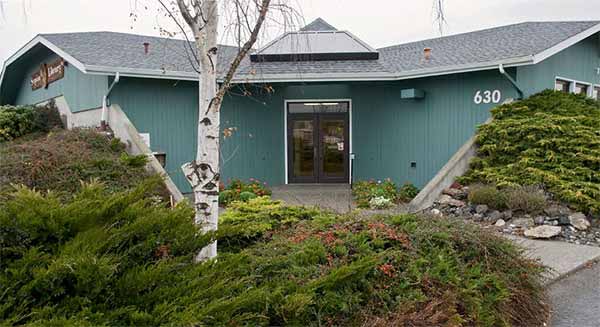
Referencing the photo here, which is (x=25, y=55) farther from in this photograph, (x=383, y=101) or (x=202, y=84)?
(x=202, y=84)

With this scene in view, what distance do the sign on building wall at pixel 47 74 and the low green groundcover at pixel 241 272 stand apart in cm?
1065

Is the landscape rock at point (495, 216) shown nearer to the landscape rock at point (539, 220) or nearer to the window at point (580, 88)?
the landscape rock at point (539, 220)

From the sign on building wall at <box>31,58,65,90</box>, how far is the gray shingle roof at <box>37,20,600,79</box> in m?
0.84

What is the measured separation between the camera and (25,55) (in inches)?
519

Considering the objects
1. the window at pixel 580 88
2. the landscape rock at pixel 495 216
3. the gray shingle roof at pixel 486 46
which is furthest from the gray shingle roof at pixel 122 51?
the window at pixel 580 88

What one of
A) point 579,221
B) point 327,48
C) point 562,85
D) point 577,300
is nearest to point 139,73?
point 327,48

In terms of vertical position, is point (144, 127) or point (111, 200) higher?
point (144, 127)

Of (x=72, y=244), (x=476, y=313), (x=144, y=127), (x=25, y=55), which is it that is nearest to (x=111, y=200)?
(x=72, y=244)

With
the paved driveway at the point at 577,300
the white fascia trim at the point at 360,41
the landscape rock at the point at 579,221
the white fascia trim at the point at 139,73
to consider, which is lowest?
the paved driveway at the point at 577,300

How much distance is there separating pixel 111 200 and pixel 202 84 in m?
1.25

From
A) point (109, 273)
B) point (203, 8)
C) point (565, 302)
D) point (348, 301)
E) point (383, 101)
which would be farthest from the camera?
point (383, 101)

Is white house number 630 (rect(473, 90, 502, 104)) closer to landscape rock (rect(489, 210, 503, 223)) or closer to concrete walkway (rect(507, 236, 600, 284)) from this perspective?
landscape rock (rect(489, 210, 503, 223))

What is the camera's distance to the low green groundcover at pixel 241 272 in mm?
2010

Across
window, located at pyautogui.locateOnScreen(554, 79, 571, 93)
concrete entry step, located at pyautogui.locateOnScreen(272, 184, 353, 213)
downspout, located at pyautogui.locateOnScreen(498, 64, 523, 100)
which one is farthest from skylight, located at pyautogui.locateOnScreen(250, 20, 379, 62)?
window, located at pyautogui.locateOnScreen(554, 79, 571, 93)
